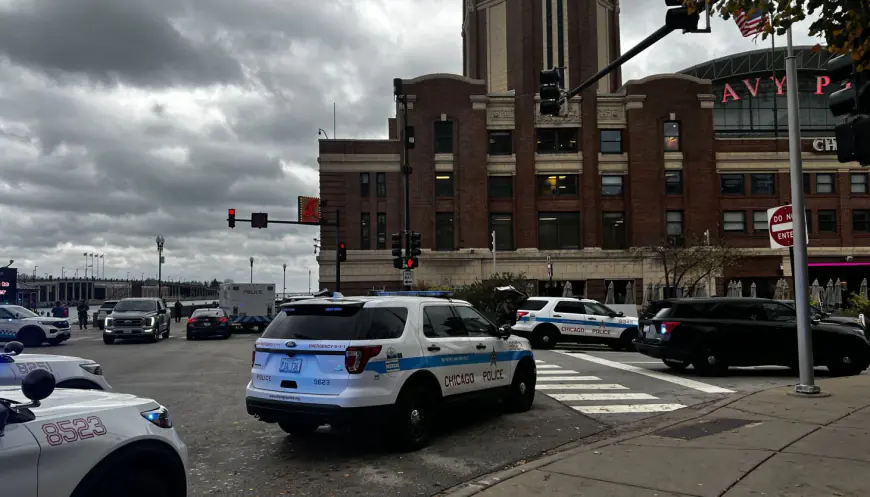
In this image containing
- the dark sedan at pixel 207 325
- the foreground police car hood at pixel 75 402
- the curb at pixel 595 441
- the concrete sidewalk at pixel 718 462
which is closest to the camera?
the foreground police car hood at pixel 75 402

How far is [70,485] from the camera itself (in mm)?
3305

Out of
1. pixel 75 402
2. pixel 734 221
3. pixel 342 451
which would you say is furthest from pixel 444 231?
pixel 75 402

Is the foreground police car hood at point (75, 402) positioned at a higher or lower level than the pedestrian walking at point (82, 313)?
higher

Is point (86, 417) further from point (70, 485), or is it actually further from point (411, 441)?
point (411, 441)

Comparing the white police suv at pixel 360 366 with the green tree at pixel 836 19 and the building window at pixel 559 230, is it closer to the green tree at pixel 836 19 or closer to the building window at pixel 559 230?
the green tree at pixel 836 19

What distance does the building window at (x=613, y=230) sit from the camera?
46031 millimetres

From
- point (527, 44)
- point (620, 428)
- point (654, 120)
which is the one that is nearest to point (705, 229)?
point (654, 120)

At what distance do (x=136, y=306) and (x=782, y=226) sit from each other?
26.2 metres

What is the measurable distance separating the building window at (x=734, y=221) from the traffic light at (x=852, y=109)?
43698mm

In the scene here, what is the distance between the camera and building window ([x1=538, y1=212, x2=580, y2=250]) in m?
45.8

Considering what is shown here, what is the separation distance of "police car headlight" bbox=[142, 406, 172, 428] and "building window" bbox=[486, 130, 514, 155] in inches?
1701

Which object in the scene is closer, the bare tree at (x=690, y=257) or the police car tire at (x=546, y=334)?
the police car tire at (x=546, y=334)

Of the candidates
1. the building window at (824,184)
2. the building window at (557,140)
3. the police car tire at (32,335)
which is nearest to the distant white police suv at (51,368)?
the police car tire at (32,335)

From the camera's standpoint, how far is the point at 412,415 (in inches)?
291
